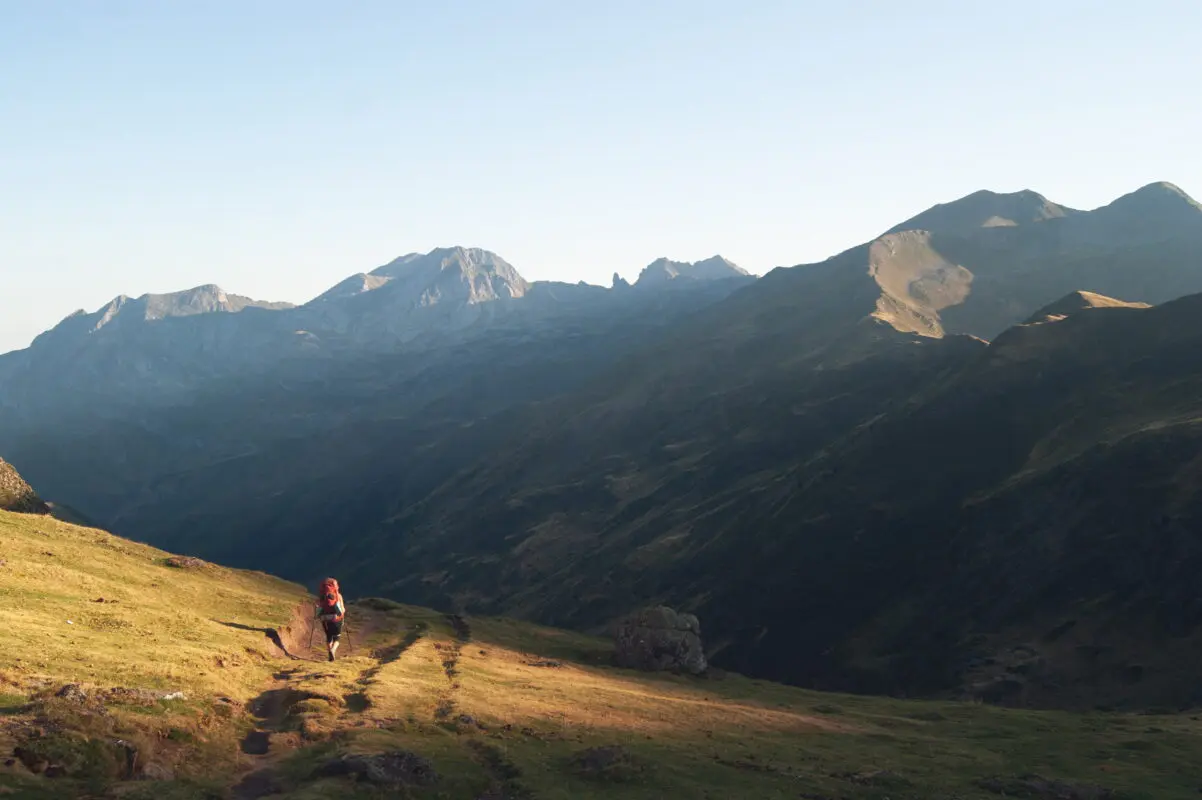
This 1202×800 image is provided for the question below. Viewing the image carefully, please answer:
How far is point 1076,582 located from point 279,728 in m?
122

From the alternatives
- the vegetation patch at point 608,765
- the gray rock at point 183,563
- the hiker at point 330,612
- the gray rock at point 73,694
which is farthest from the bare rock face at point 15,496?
the vegetation patch at point 608,765

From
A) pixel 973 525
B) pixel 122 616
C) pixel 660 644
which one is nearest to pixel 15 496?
pixel 122 616

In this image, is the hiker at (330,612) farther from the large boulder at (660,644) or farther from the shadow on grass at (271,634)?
the large boulder at (660,644)

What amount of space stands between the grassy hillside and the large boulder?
30.7 feet

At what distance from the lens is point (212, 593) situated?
68500 millimetres

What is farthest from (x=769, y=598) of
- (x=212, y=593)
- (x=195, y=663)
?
(x=195, y=663)

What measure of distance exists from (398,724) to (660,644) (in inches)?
1903

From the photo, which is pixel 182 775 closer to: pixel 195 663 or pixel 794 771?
pixel 195 663

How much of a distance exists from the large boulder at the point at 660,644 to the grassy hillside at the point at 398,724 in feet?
30.7

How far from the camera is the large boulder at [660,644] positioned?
85438 millimetres

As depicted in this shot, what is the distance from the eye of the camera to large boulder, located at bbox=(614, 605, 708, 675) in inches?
3364

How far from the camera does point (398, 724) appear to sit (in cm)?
4138

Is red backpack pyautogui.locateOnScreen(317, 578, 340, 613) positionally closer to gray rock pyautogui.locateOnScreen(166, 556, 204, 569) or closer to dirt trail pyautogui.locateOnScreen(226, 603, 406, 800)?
dirt trail pyautogui.locateOnScreen(226, 603, 406, 800)

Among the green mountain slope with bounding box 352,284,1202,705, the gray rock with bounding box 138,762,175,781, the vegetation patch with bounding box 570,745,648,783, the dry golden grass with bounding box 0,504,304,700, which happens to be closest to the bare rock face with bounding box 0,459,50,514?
the dry golden grass with bounding box 0,504,304,700
